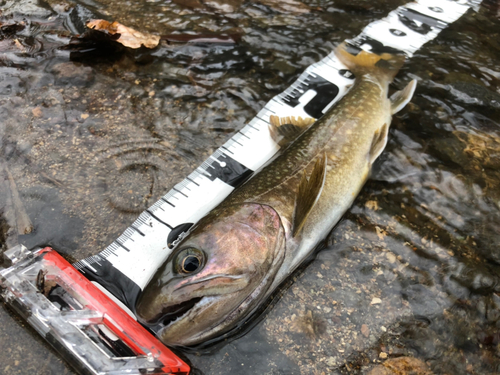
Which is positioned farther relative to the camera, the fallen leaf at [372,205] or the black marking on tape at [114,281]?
the fallen leaf at [372,205]

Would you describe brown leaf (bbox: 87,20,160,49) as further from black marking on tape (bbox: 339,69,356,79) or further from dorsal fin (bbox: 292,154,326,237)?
dorsal fin (bbox: 292,154,326,237)

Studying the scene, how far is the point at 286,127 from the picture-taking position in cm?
426

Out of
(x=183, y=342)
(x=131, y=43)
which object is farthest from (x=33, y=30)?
(x=183, y=342)

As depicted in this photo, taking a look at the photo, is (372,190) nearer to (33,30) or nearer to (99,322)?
(99,322)

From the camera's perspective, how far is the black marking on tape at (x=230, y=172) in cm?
388

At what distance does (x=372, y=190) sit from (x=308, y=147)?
2.80ft

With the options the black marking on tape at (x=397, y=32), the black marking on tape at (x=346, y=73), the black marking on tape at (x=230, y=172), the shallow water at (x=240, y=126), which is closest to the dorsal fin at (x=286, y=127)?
the shallow water at (x=240, y=126)

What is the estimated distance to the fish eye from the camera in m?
2.62

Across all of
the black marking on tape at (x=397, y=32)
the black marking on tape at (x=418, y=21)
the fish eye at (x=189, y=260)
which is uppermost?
the black marking on tape at (x=418, y=21)

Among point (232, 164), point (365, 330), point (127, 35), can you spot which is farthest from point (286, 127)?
point (127, 35)

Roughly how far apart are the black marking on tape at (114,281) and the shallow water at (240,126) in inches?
11.5

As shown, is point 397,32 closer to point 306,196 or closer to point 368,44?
point 368,44

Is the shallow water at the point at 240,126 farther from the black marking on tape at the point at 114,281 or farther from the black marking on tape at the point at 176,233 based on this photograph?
the black marking on tape at the point at 176,233

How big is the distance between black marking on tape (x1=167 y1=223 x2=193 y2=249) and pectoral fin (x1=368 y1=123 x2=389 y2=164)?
2.15 m
